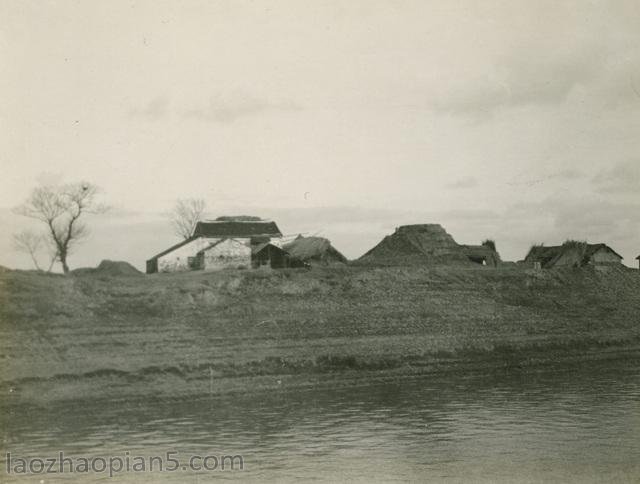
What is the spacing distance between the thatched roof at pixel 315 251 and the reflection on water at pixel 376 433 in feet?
66.9

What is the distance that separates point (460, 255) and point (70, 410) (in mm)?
34500

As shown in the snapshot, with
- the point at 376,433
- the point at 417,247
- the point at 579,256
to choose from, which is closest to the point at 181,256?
the point at 417,247

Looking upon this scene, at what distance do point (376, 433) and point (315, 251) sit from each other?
28.4 m

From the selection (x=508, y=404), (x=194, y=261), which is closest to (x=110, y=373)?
(x=508, y=404)

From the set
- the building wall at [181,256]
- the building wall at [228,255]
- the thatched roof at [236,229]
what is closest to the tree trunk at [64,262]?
the building wall at [181,256]

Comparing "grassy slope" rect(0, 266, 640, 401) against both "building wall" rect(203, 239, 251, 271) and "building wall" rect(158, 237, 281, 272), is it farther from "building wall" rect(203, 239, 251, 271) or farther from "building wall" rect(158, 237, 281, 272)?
"building wall" rect(158, 237, 281, 272)

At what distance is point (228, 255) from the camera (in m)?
43.3

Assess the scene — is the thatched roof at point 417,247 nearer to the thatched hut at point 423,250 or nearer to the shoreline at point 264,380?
the thatched hut at point 423,250

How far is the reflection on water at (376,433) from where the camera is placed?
15.6 meters

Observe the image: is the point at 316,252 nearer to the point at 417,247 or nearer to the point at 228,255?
the point at 228,255

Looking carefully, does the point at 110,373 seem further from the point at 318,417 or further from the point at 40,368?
the point at 318,417

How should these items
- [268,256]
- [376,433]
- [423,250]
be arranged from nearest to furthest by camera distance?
1. [376,433]
2. [268,256]
3. [423,250]

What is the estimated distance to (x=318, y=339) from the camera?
3188 cm

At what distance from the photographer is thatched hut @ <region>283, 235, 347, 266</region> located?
47.5 m
